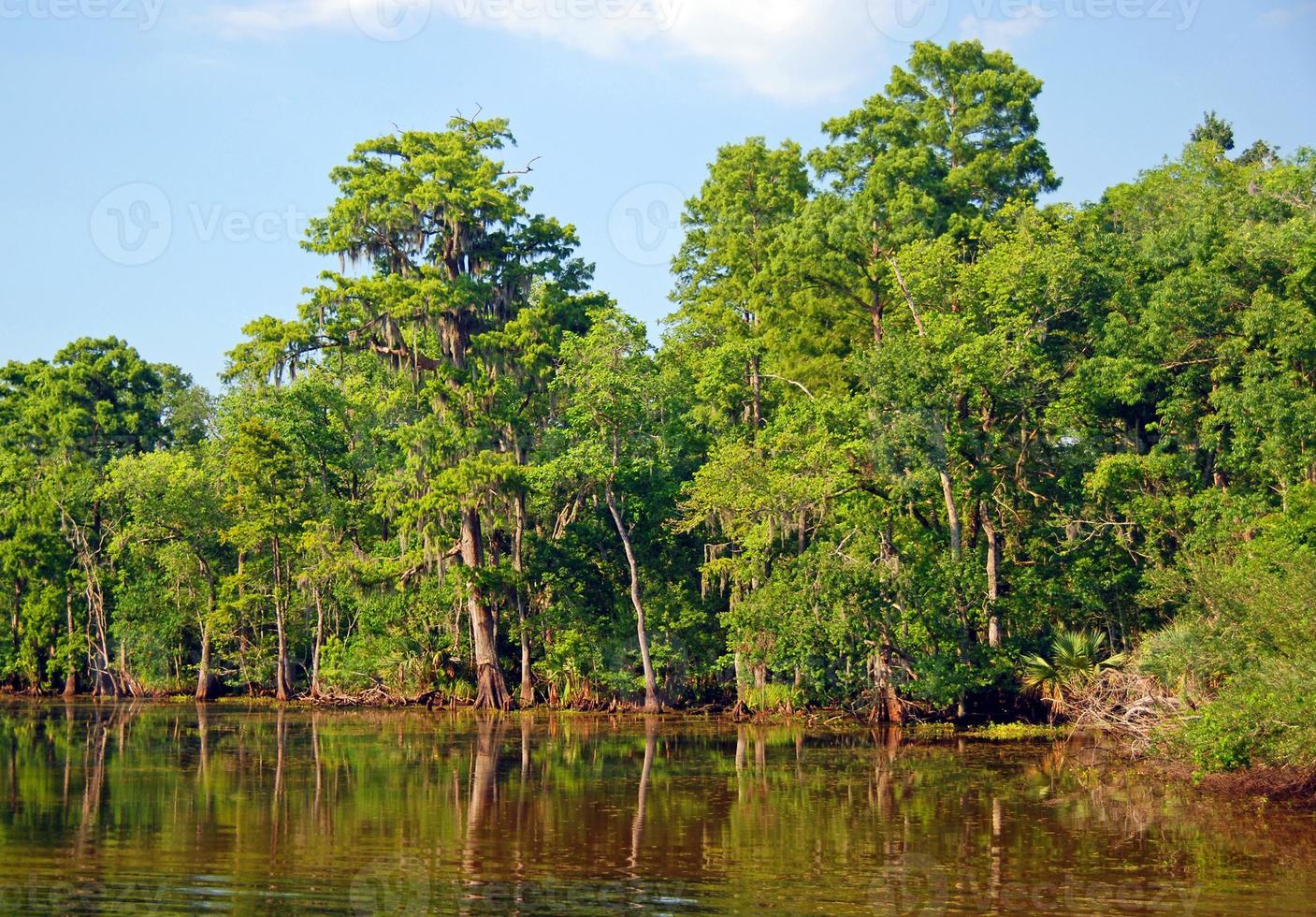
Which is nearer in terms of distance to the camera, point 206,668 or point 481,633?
point 481,633

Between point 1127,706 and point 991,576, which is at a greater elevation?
point 991,576

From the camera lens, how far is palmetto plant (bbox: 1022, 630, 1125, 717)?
32625 millimetres

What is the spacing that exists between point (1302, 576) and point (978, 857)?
30.3 feet

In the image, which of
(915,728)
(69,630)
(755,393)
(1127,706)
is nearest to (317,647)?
(69,630)

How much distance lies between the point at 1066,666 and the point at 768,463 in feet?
36.9

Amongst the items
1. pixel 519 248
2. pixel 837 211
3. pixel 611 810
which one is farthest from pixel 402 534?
pixel 611 810

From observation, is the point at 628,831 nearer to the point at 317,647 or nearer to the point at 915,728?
the point at 915,728

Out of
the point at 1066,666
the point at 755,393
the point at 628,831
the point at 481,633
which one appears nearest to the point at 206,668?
the point at 481,633

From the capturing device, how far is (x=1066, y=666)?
3312 cm

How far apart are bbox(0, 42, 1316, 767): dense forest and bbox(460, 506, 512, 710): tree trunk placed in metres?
0.21

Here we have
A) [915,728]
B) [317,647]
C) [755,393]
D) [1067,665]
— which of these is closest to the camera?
[1067,665]

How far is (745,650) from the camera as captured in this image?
38.9 meters

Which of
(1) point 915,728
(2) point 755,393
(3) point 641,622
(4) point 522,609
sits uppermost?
(2) point 755,393

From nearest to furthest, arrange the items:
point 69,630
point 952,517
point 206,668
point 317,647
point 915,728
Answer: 1. point 915,728
2. point 952,517
3. point 317,647
4. point 206,668
5. point 69,630
